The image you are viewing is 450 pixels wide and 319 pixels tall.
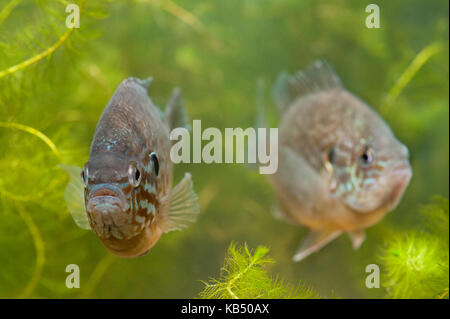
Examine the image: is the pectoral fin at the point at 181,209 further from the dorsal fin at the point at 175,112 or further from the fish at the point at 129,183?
the dorsal fin at the point at 175,112

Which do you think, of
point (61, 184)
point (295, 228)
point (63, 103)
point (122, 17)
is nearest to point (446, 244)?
point (295, 228)

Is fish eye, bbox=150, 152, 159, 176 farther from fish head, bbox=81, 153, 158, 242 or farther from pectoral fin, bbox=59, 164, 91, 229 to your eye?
pectoral fin, bbox=59, 164, 91, 229

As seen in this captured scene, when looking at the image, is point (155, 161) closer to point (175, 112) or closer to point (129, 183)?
point (129, 183)

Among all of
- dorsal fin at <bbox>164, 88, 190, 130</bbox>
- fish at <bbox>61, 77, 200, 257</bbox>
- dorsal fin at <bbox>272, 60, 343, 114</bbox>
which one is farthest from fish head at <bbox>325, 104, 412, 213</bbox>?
fish at <bbox>61, 77, 200, 257</bbox>

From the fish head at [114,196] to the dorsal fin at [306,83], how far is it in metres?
1.93

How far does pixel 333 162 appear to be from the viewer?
264 centimetres

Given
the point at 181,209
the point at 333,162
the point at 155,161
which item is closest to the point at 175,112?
the point at 155,161

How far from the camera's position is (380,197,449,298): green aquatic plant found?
2391mm

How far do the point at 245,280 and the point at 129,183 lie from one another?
0.71 metres

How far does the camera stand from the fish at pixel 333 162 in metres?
2.45

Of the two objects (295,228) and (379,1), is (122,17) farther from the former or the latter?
(295,228)

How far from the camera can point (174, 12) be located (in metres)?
3.75

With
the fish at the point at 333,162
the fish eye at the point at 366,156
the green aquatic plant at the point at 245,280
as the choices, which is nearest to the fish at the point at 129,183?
the green aquatic plant at the point at 245,280

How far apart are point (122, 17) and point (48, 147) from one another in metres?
2.22
